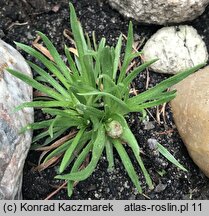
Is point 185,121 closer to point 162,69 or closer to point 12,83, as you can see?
point 162,69

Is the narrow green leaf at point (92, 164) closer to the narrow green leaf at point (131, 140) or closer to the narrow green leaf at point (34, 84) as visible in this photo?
the narrow green leaf at point (131, 140)

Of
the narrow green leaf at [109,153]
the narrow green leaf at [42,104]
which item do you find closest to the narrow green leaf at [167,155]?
the narrow green leaf at [109,153]

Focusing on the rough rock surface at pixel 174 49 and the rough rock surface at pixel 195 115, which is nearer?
the rough rock surface at pixel 195 115

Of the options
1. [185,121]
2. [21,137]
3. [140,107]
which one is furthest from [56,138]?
[185,121]

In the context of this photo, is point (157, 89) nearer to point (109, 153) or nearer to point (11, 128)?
point (109, 153)

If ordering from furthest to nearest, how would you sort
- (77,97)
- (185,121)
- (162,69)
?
(162,69)
(185,121)
(77,97)

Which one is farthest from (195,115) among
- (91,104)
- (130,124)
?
(91,104)
